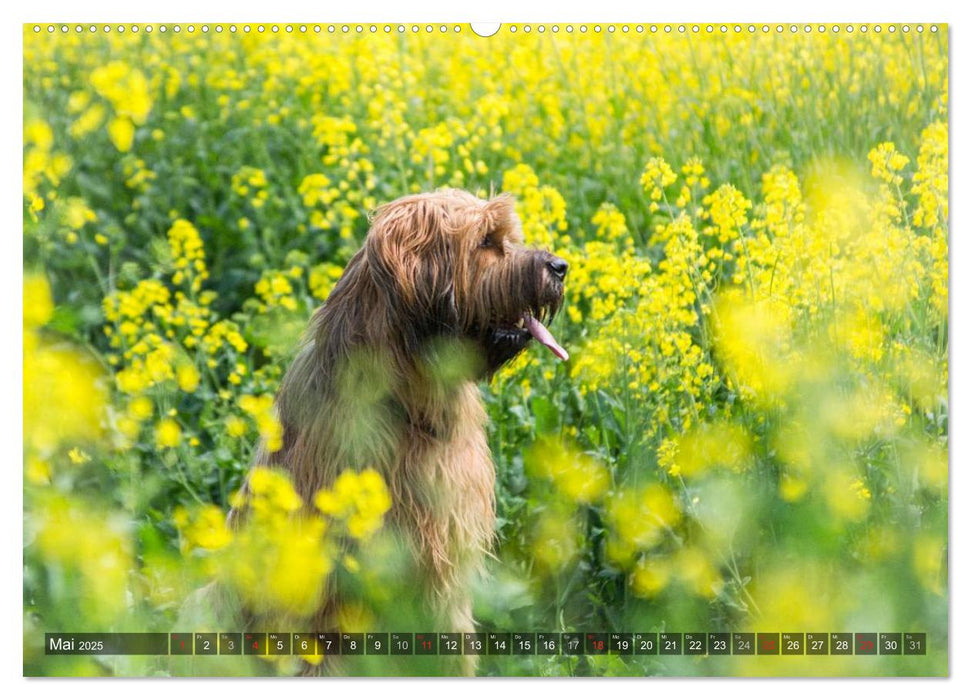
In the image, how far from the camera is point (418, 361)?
457 centimetres

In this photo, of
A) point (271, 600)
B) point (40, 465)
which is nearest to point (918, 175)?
point (271, 600)

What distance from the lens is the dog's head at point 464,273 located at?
4520 mm

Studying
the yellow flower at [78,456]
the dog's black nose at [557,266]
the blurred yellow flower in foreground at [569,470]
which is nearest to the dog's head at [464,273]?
the dog's black nose at [557,266]

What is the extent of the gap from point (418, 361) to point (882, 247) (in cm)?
168

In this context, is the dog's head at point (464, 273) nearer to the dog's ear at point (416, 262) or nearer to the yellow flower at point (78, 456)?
the dog's ear at point (416, 262)

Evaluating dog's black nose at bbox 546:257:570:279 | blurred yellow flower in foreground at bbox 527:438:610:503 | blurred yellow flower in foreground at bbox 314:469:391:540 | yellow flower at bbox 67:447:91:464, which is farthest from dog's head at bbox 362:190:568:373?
yellow flower at bbox 67:447:91:464

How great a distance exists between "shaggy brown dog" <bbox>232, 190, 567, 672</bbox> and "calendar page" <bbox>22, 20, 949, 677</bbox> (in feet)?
0.04

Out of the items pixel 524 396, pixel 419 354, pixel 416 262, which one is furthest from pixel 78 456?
pixel 524 396

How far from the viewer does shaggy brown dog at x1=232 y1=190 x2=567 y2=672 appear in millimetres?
4535

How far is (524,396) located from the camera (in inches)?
224

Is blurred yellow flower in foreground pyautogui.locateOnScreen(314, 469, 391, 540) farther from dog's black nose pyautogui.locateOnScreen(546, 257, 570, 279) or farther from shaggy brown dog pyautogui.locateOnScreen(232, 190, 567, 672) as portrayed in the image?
dog's black nose pyautogui.locateOnScreen(546, 257, 570, 279)

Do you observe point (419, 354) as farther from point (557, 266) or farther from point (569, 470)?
point (569, 470)

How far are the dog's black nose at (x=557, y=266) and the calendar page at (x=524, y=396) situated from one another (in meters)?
0.01

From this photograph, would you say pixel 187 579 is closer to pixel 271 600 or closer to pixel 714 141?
pixel 271 600
